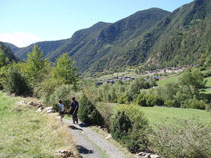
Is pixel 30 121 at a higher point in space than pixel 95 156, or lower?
higher

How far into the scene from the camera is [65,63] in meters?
41.3

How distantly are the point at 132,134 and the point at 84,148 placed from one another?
419 cm

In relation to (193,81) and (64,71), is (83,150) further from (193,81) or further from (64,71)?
(193,81)

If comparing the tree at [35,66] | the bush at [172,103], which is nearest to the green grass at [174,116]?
the tree at [35,66]

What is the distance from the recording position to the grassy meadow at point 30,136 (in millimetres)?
8631

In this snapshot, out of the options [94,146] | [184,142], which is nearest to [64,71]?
[94,146]

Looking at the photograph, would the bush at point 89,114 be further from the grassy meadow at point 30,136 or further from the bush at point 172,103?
the bush at point 172,103

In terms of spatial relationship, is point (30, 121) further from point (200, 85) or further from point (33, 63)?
point (200, 85)

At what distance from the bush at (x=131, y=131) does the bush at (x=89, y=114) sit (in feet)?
11.3


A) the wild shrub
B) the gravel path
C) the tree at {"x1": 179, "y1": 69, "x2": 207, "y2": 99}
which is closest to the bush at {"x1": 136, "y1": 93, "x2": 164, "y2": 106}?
the tree at {"x1": 179, "y1": 69, "x2": 207, "y2": 99}

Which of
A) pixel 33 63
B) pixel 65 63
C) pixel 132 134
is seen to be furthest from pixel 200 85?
pixel 132 134

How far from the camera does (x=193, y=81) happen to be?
249ft

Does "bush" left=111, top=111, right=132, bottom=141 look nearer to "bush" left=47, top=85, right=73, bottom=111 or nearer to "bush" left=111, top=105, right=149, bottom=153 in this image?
"bush" left=111, top=105, right=149, bottom=153

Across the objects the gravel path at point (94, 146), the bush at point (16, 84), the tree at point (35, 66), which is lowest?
the gravel path at point (94, 146)
